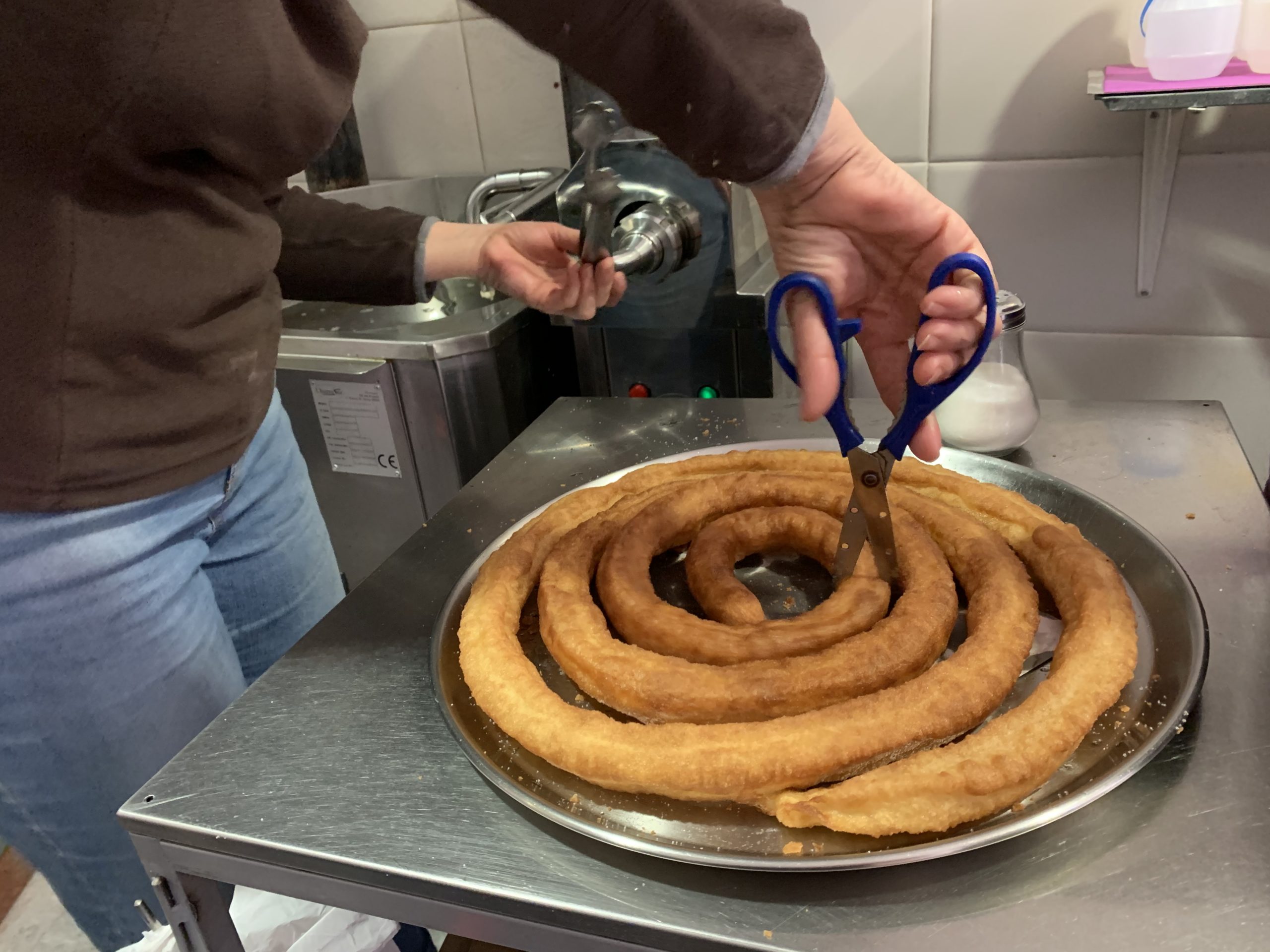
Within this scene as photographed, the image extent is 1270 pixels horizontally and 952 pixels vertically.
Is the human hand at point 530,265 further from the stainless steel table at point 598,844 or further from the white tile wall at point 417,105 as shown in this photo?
the white tile wall at point 417,105

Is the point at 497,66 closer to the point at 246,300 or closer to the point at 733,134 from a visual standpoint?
the point at 246,300

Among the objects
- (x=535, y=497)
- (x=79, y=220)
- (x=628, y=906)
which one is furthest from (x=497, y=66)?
(x=628, y=906)

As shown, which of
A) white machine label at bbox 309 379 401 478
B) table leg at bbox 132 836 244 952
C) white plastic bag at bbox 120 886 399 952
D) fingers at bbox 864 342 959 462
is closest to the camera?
table leg at bbox 132 836 244 952

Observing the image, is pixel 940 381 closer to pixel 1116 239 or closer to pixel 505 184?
pixel 1116 239

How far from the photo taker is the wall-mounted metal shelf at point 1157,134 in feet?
2.64

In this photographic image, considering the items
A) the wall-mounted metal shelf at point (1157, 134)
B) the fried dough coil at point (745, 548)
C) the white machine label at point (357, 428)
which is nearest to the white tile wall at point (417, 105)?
the white machine label at point (357, 428)

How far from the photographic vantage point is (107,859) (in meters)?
0.71

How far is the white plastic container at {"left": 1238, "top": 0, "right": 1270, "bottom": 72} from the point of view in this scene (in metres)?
0.82

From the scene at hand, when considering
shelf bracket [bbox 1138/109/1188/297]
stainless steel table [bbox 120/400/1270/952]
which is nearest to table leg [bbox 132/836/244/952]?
stainless steel table [bbox 120/400/1270/952]

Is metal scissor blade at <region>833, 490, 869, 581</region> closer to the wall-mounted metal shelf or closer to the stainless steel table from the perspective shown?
the stainless steel table

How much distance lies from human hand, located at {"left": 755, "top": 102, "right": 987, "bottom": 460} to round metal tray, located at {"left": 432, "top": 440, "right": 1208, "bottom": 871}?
16 centimetres

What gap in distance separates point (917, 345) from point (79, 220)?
52 centimetres

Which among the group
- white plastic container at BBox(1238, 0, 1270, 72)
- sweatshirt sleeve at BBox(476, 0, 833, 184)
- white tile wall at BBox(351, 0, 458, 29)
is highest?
white tile wall at BBox(351, 0, 458, 29)

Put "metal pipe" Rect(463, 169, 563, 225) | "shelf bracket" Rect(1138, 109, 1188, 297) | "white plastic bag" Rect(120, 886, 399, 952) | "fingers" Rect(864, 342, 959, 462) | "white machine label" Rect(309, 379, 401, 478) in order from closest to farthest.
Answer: "fingers" Rect(864, 342, 959, 462)
"white plastic bag" Rect(120, 886, 399, 952)
"shelf bracket" Rect(1138, 109, 1188, 297)
"white machine label" Rect(309, 379, 401, 478)
"metal pipe" Rect(463, 169, 563, 225)
